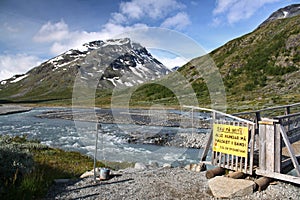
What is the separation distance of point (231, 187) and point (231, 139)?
5.95 feet

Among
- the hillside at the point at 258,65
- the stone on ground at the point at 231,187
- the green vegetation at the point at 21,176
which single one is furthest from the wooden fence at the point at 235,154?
the hillside at the point at 258,65

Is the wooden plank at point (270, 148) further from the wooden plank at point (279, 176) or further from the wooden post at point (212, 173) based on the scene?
the wooden post at point (212, 173)

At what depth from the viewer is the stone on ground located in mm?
7469

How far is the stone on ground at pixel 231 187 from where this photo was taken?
7.47m

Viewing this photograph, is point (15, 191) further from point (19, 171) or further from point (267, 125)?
point (267, 125)

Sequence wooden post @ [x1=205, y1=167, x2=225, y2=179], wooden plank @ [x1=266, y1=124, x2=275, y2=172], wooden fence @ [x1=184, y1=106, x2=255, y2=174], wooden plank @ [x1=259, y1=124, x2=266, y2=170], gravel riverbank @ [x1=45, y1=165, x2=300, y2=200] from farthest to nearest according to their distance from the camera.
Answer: wooden post @ [x1=205, y1=167, x2=225, y2=179]
wooden fence @ [x1=184, y1=106, x2=255, y2=174]
wooden plank @ [x1=259, y1=124, x2=266, y2=170]
wooden plank @ [x1=266, y1=124, x2=275, y2=172]
gravel riverbank @ [x1=45, y1=165, x2=300, y2=200]

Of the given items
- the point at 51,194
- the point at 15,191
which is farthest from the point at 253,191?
the point at 15,191

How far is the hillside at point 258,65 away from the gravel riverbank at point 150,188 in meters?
60.5

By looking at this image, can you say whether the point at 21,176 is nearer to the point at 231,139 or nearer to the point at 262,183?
the point at 231,139

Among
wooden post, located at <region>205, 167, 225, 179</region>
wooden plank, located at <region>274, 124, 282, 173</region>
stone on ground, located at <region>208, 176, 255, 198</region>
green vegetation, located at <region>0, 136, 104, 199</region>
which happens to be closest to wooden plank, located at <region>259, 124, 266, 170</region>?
wooden plank, located at <region>274, 124, 282, 173</region>

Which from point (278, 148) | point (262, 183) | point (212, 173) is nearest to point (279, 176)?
point (262, 183)

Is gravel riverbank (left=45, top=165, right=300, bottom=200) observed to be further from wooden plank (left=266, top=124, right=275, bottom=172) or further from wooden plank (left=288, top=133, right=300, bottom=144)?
wooden plank (left=288, top=133, right=300, bottom=144)

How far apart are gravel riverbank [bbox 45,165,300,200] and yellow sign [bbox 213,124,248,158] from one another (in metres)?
1.23

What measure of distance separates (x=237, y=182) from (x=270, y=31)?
14320 cm
